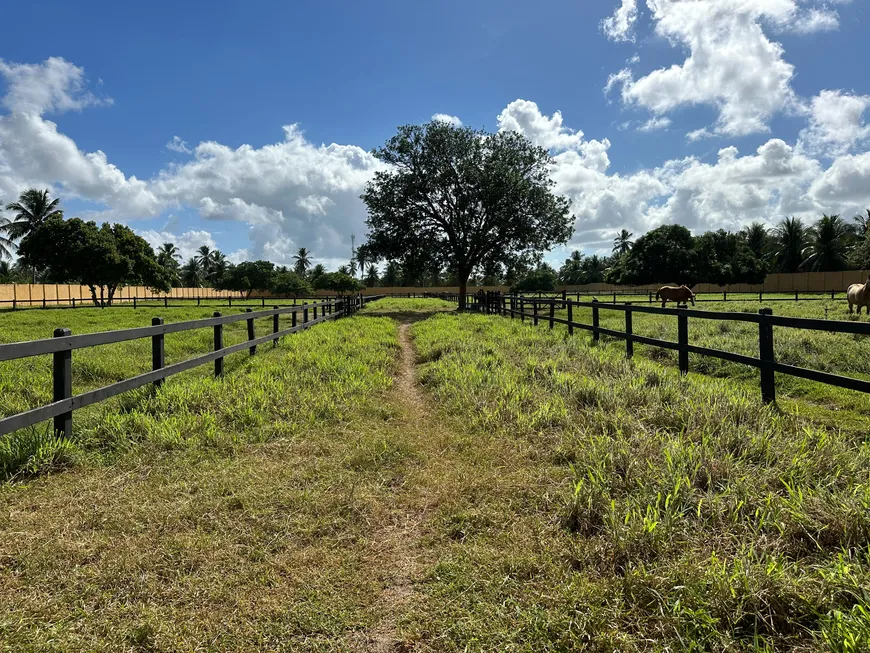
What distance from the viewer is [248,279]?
89812mm

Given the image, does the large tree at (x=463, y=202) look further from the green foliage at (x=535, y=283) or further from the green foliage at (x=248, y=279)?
the green foliage at (x=248, y=279)

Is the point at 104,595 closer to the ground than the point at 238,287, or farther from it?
closer to the ground

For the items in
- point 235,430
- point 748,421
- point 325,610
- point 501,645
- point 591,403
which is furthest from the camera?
point 591,403

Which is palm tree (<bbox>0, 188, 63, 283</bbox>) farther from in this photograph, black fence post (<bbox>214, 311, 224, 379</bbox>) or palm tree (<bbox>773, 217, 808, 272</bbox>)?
palm tree (<bbox>773, 217, 808, 272</bbox>)

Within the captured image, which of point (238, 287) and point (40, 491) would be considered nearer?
point (40, 491)

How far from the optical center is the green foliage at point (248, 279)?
293ft

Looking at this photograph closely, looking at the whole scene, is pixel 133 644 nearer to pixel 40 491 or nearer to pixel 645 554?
pixel 40 491

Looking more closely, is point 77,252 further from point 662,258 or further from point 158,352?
point 662,258

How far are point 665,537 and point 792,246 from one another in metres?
79.1

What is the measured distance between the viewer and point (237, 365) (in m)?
7.71

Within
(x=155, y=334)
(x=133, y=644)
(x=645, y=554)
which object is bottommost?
(x=133, y=644)

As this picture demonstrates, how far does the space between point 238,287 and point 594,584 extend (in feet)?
316

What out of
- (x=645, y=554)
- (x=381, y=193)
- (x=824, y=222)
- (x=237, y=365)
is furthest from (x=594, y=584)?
(x=824, y=222)

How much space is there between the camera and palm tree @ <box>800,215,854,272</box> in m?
57.6
